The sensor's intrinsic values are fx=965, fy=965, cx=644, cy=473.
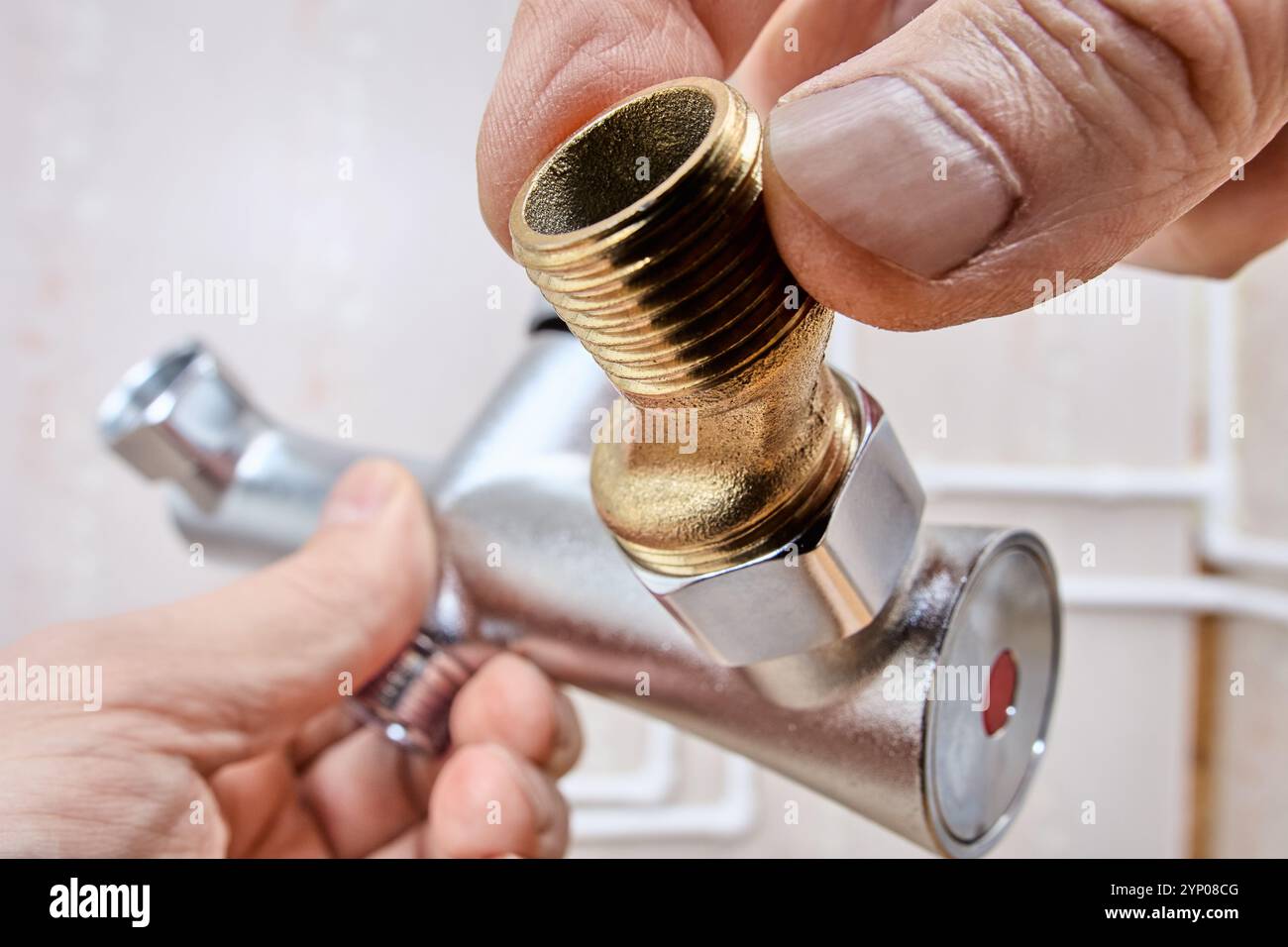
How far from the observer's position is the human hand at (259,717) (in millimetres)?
359

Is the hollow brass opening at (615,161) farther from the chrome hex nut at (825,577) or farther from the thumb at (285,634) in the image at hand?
the thumb at (285,634)

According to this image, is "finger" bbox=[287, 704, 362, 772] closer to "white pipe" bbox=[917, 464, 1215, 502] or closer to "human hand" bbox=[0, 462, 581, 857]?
"human hand" bbox=[0, 462, 581, 857]

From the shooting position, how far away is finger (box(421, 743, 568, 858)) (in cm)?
43

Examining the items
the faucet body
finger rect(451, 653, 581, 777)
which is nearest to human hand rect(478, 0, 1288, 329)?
the faucet body

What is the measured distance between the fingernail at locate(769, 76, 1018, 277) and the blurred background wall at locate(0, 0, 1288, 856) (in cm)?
57

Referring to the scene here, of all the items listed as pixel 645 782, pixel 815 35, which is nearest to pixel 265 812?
pixel 645 782

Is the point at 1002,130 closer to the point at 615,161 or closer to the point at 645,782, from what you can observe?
the point at 615,161

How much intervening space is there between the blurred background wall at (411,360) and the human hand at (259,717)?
0.34 metres

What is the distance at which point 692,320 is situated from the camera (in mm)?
199

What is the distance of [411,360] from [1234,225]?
616mm

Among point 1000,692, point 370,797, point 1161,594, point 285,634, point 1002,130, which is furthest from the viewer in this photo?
point 1161,594

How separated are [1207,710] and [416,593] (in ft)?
2.07

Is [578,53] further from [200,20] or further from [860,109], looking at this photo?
[200,20]

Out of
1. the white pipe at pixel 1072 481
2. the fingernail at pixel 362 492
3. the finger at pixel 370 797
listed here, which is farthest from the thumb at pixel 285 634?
the white pipe at pixel 1072 481
